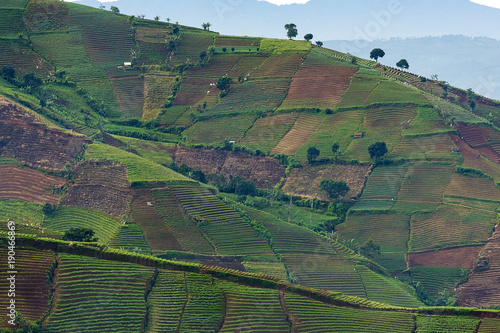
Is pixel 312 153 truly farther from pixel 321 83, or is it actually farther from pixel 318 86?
pixel 321 83

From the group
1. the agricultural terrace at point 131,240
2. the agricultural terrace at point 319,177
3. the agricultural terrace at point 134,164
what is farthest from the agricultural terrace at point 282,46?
the agricultural terrace at point 131,240

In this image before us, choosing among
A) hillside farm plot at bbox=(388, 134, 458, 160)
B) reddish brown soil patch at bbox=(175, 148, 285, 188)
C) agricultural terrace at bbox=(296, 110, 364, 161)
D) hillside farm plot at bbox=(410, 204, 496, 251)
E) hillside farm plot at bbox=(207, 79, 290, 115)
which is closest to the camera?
hillside farm plot at bbox=(410, 204, 496, 251)

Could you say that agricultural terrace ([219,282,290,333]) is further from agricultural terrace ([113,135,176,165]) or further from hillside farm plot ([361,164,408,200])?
agricultural terrace ([113,135,176,165])

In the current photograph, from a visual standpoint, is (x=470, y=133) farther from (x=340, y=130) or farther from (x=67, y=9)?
(x=67, y=9)

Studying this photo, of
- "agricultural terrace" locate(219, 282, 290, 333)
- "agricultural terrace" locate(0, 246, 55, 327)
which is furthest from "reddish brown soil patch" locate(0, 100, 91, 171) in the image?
"agricultural terrace" locate(219, 282, 290, 333)

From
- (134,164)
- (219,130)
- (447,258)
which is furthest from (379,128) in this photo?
(134,164)

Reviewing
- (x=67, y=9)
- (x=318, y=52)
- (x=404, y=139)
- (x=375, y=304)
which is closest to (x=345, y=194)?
(x=404, y=139)
